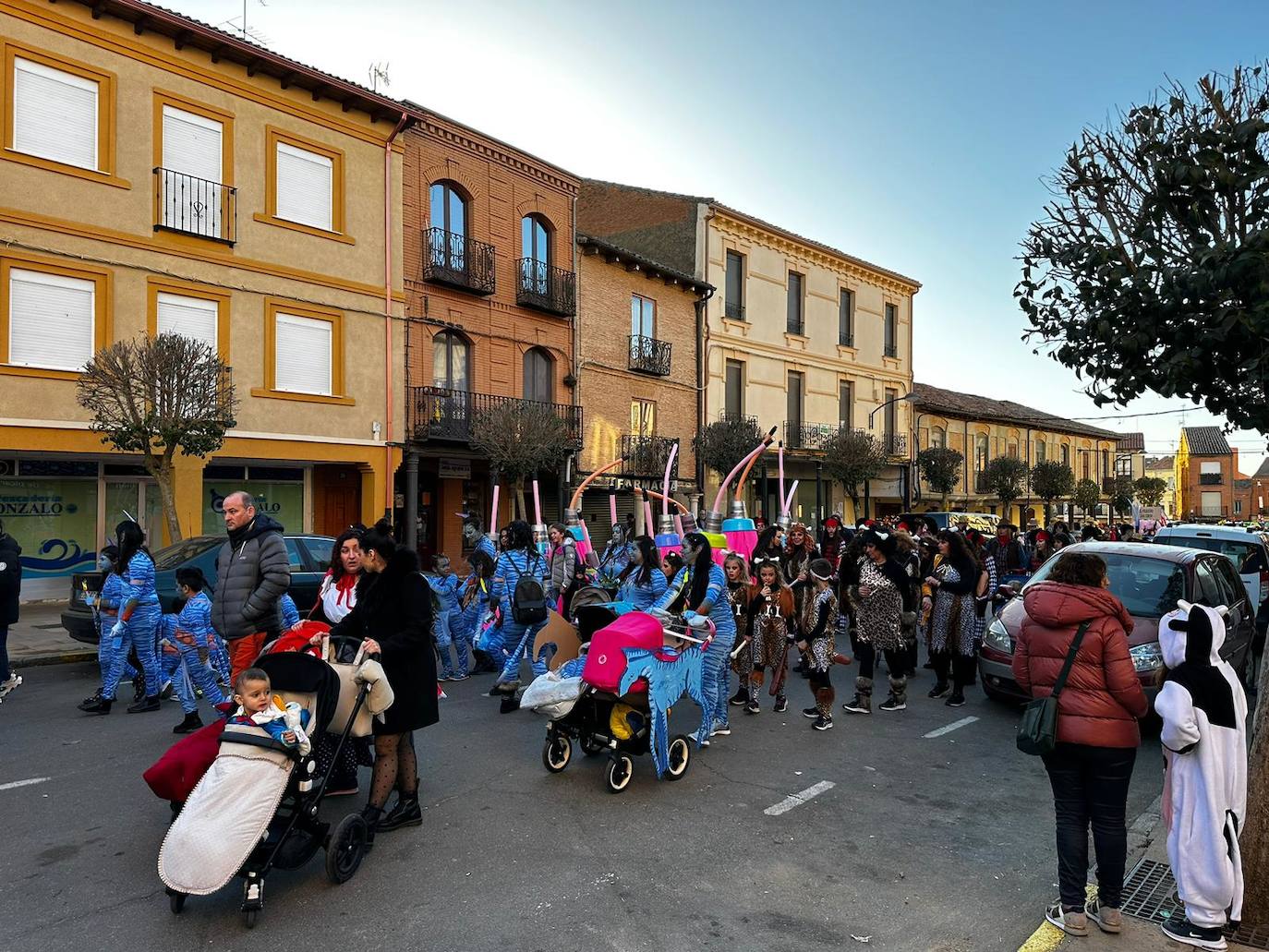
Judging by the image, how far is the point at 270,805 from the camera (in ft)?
12.9

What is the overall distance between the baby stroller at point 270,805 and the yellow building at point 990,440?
3200 centimetres

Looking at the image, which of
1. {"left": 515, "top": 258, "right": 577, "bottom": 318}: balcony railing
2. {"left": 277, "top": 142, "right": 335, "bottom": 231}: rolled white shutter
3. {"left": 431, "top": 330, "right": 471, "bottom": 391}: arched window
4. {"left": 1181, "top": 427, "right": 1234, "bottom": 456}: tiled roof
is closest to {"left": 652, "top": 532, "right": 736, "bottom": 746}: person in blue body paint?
{"left": 277, "top": 142, "right": 335, "bottom": 231}: rolled white shutter

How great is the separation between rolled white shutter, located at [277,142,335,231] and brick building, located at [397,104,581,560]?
75.5 inches

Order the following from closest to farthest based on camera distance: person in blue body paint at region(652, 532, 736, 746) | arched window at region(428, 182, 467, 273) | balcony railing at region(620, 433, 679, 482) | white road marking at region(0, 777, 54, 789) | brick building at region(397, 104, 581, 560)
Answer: white road marking at region(0, 777, 54, 789)
person in blue body paint at region(652, 532, 736, 746)
brick building at region(397, 104, 581, 560)
arched window at region(428, 182, 467, 273)
balcony railing at region(620, 433, 679, 482)

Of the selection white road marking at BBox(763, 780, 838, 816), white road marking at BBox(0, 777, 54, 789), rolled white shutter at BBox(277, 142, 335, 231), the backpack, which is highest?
rolled white shutter at BBox(277, 142, 335, 231)

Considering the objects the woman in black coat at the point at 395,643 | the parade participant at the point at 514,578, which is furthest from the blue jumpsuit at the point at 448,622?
the woman in black coat at the point at 395,643

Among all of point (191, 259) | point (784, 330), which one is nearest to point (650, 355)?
point (784, 330)

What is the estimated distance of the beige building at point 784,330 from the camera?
28766 mm

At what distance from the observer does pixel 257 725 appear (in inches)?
161

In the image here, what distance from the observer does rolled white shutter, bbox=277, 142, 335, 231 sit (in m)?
17.9

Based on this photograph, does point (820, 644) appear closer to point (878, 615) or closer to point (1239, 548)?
point (878, 615)

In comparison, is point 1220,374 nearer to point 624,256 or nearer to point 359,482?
point 359,482

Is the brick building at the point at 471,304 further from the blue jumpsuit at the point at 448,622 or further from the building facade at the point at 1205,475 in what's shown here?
the building facade at the point at 1205,475

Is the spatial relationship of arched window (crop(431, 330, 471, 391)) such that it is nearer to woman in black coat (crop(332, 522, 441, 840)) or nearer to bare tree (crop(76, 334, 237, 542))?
bare tree (crop(76, 334, 237, 542))
